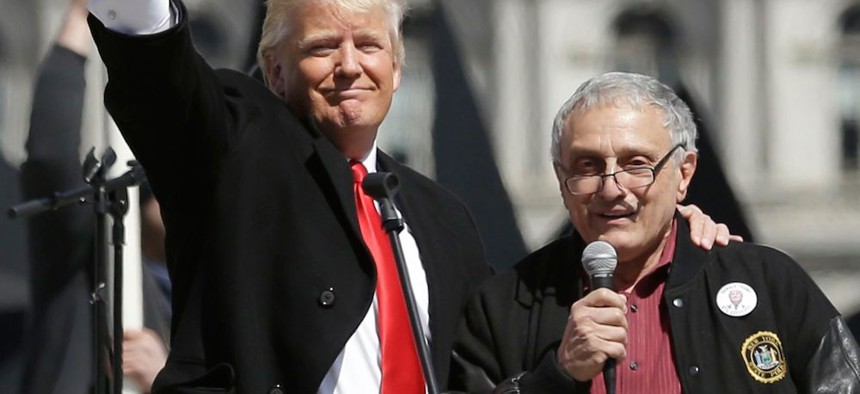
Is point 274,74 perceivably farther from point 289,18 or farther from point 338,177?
point 338,177

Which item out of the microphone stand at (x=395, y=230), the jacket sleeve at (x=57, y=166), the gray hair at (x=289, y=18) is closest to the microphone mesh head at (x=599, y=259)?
the microphone stand at (x=395, y=230)

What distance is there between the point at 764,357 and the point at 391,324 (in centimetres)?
67

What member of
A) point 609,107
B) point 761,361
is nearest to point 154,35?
point 609,107

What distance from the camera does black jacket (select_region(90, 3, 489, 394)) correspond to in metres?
4.25

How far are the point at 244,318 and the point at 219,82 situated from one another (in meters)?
0.42

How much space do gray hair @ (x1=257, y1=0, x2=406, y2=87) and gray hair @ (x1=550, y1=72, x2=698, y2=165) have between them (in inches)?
14.6

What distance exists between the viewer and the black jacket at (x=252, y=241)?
13.9ft

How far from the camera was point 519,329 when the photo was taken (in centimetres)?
441

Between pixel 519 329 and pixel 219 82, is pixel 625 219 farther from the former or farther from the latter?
pixel 219 82

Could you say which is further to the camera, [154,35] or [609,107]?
[609,107]

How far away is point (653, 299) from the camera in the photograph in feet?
14.3

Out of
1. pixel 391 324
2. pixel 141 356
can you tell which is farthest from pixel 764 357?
pixel 141 356

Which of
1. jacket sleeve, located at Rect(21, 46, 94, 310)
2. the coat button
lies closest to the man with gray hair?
the coat button

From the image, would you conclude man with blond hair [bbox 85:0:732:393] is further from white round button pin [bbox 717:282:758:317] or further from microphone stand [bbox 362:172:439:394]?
white round button pin [bbox 717:282:758:317]
